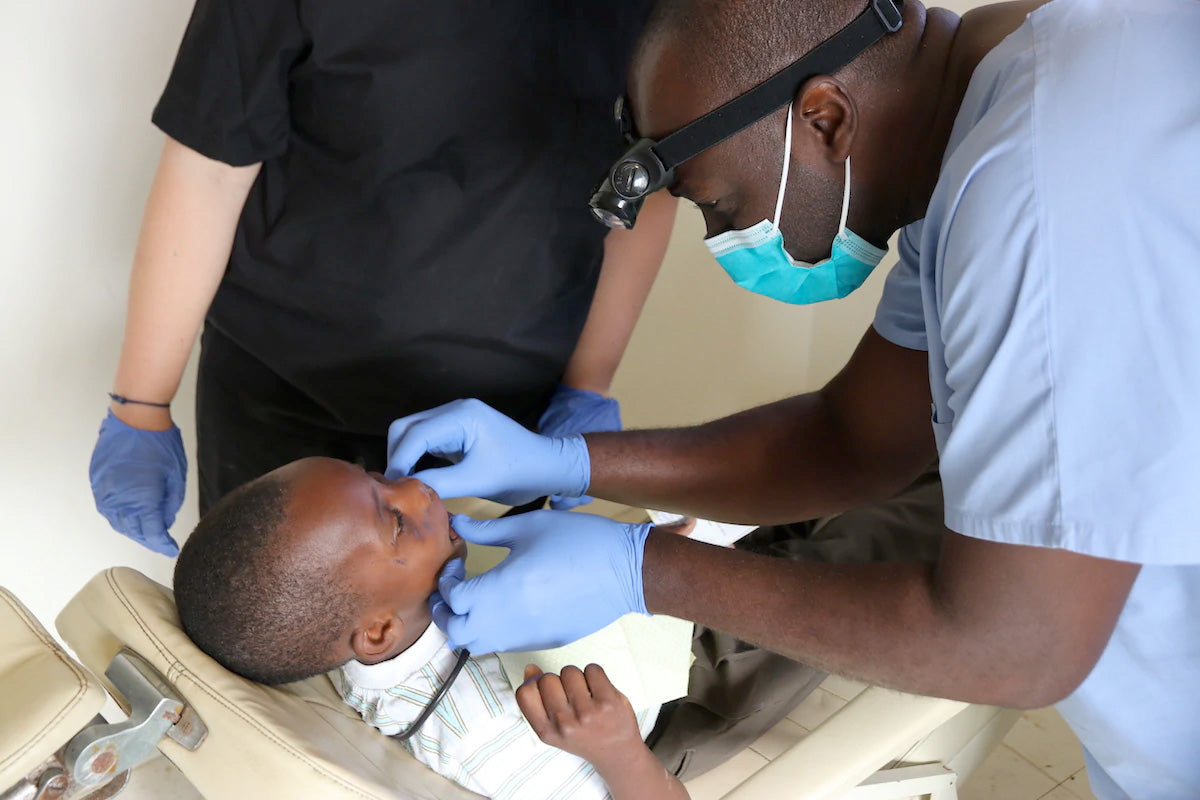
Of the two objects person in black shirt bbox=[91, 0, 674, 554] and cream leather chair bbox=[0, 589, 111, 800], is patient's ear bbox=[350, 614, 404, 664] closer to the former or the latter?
cream leather chair bbox=[0, 589, 111, 800]

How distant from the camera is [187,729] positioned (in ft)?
3.40

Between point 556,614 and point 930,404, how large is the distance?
21.6 inches

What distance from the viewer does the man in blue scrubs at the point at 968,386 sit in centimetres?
79

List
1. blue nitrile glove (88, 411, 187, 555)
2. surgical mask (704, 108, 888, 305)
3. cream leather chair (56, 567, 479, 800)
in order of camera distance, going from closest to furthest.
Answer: cream leather chair (56, 567, 479, 800) < surgical mask (704, 108, 888, 305) < blue nitrile glove (88, 411, 187, 555)

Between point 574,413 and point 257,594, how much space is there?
0.71 m

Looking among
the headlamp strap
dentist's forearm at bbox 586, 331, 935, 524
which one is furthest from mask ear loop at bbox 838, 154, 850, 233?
dentist's forearm at bbox 586, 331, 935, 524

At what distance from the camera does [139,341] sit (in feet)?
4.91

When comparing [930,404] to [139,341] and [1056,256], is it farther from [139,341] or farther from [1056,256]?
[139,341]

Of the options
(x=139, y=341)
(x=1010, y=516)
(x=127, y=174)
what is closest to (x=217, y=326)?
(x=139, y=341)

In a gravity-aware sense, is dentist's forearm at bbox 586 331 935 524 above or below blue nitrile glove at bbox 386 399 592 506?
below

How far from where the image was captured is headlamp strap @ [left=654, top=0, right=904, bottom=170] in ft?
3.26

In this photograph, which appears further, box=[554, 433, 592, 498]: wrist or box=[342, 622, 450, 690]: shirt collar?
box=[554, 433, 592, 498]: wrist

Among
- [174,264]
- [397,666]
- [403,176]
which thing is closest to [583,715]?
[397,666]

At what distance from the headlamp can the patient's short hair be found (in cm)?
54
